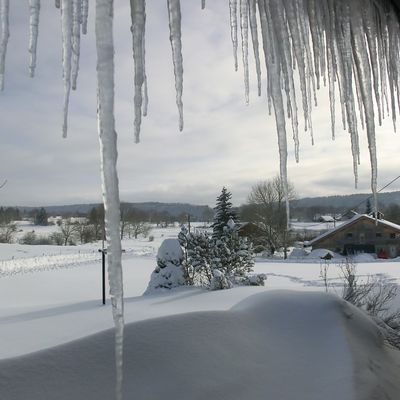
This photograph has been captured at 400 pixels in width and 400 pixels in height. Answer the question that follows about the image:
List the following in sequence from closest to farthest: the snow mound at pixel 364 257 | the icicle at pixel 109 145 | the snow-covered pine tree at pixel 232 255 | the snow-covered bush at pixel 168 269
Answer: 1. the icicle at pixel 109 145
2. the snow-covered bush at pixel 168 269
3. the snow-covered pine tree at pixel 232 255
4. the snow mound at pixel 364 257

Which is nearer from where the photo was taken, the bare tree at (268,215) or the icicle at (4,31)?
the icicle at (4,31)

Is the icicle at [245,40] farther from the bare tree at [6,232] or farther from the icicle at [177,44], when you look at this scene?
the bare tree at [6,232]

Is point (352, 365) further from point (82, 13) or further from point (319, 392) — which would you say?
point (82, 13)

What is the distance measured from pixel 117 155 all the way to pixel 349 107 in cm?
114

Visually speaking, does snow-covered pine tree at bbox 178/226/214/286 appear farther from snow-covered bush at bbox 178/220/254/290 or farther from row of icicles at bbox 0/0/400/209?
row of icicles at bbox 0/0/400/209

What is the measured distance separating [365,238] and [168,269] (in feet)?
100

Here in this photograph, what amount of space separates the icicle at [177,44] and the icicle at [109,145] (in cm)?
31

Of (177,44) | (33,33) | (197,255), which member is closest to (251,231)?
(197,255)

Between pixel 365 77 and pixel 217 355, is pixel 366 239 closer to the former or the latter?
pixel 217 355

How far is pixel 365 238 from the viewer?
39.8 meters

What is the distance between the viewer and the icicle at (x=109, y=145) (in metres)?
1.10

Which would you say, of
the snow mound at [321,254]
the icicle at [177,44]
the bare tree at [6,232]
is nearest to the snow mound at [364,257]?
the snow mound at [321,254]

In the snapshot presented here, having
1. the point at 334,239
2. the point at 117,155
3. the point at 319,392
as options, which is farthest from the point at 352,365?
the point at 334,239

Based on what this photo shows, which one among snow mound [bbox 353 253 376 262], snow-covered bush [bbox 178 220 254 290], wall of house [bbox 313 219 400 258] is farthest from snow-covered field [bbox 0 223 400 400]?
wall of house [bbox 313 219 400 258]
